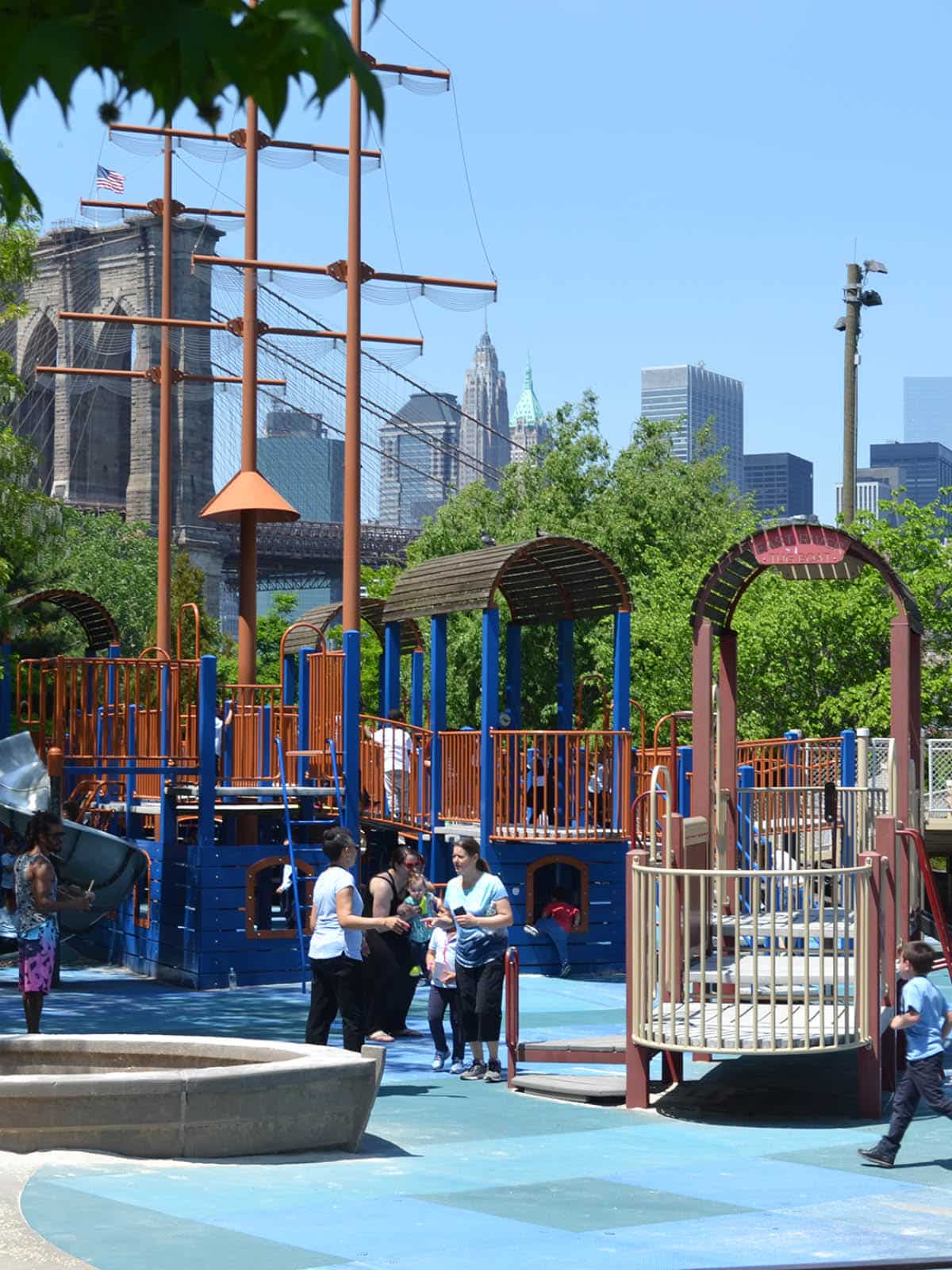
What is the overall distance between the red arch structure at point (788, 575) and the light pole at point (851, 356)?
60.9ft

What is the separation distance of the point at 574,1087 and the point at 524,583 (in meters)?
11.6

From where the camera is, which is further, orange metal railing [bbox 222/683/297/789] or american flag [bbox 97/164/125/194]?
american flag [bbox 97/164/125/194]

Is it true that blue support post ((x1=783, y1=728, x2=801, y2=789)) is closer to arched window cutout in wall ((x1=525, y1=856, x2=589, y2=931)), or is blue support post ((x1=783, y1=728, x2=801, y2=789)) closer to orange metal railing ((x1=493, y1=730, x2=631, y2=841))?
orange metal railing ((x1=493, y1=730, x2=631, y2=841))

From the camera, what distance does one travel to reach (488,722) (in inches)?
802

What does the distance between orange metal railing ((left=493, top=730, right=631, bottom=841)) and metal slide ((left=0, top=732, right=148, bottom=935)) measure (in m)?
3.84

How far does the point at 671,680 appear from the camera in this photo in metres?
33.8

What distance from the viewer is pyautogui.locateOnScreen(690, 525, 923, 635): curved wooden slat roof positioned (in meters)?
14.2

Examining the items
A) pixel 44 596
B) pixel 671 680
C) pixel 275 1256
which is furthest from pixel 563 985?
pixel 671 680

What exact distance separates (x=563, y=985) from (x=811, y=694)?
40.8 ft

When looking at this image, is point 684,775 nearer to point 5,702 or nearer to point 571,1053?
point 5,702

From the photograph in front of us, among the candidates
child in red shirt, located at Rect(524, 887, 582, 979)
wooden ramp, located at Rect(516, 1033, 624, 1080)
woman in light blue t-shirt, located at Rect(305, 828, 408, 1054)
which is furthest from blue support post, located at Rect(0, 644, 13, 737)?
woman in light blue t-shirt, located at Rect(305, 828, 408, 1054)

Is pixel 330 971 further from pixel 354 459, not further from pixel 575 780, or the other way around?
pixel 354 459

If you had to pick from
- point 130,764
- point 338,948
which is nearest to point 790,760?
point 130,764

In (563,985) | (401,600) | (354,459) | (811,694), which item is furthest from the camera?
(811,694)
